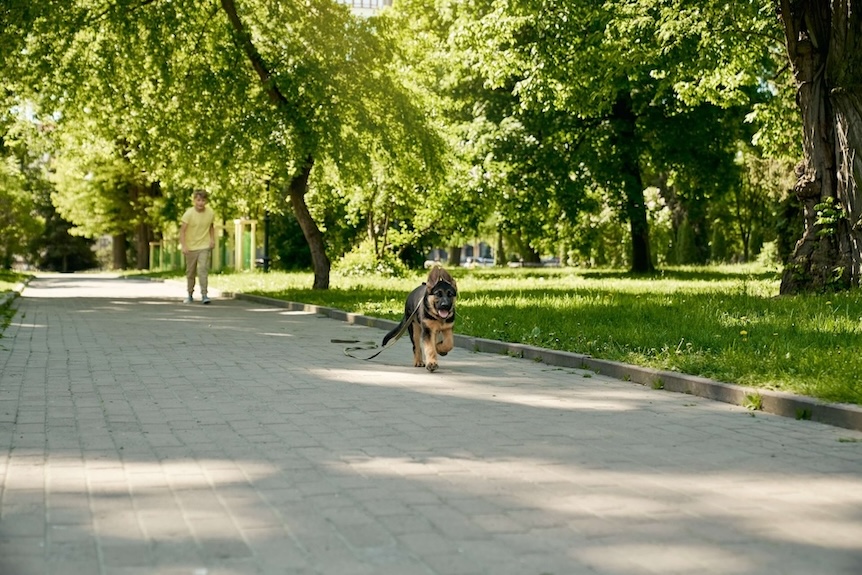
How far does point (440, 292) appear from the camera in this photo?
10.0 meters

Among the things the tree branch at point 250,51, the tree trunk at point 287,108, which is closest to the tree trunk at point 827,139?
the tree trunk at point 287,108

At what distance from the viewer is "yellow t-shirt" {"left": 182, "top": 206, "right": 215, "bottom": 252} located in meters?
22.5

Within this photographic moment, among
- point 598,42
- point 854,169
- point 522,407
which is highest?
point 598,42

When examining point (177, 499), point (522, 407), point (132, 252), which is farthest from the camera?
point (132, 252)

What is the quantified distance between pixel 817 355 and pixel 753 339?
1683mm

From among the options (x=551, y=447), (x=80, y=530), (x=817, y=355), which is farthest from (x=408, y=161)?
(x=80, y=530)

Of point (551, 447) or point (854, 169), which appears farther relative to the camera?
point (854, 169)

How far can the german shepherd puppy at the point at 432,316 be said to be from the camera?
1003 centimetres

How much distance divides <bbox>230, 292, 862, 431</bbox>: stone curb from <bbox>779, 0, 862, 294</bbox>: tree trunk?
23.2 ft

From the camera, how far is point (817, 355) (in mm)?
9953

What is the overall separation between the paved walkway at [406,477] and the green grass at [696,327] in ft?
2.26

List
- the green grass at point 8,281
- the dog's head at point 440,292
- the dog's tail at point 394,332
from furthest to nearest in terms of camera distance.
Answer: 1. the green grass at point 8,281
2. the dog's tail at point 394,332
3. the dog's head at point 440,292

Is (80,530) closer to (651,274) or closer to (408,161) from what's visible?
(408,161)

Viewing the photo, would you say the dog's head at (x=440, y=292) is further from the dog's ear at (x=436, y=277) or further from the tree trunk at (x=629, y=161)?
the tree trunk at (x=629, y=161)
